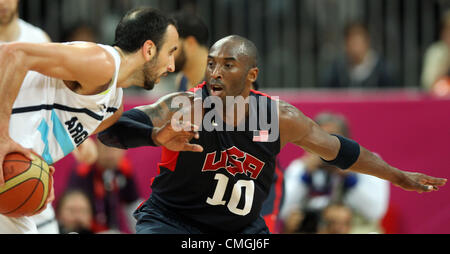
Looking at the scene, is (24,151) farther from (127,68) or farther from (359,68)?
(359,68)

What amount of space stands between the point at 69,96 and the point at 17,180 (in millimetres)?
662

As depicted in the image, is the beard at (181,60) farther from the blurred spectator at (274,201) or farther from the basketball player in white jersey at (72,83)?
the basketball player in white jersey at (72,83)

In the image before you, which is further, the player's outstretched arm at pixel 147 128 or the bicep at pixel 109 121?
the bicep at pixel 109 121

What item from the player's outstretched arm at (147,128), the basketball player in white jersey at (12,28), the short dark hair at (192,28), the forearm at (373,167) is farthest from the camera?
the short dark hair at (192,28)

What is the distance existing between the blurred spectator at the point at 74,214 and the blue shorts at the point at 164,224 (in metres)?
2.72

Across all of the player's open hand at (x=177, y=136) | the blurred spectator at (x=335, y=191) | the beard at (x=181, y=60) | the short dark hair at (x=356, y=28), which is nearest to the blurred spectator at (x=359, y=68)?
the short dark hair at (x=356, y=28)

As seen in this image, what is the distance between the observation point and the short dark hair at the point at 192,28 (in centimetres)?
625

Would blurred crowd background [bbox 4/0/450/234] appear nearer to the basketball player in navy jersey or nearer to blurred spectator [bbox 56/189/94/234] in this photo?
blurred spectator [bbox 56/189/94/234]

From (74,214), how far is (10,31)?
212 cm

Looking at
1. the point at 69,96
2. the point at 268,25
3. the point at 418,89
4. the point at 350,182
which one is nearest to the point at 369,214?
the point at 350,182

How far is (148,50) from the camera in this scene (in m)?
4.57

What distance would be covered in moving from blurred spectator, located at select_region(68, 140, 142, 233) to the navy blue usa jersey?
326 cm

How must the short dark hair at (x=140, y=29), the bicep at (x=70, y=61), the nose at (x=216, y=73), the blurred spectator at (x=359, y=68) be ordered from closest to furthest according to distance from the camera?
the bicep at (x=70, y=61) < the nose at (x=216, y=73) < the short dark hair at (x=140, y=29) < the blurred spectator at (x=359, y=68)

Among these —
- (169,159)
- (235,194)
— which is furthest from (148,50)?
(235,194)
